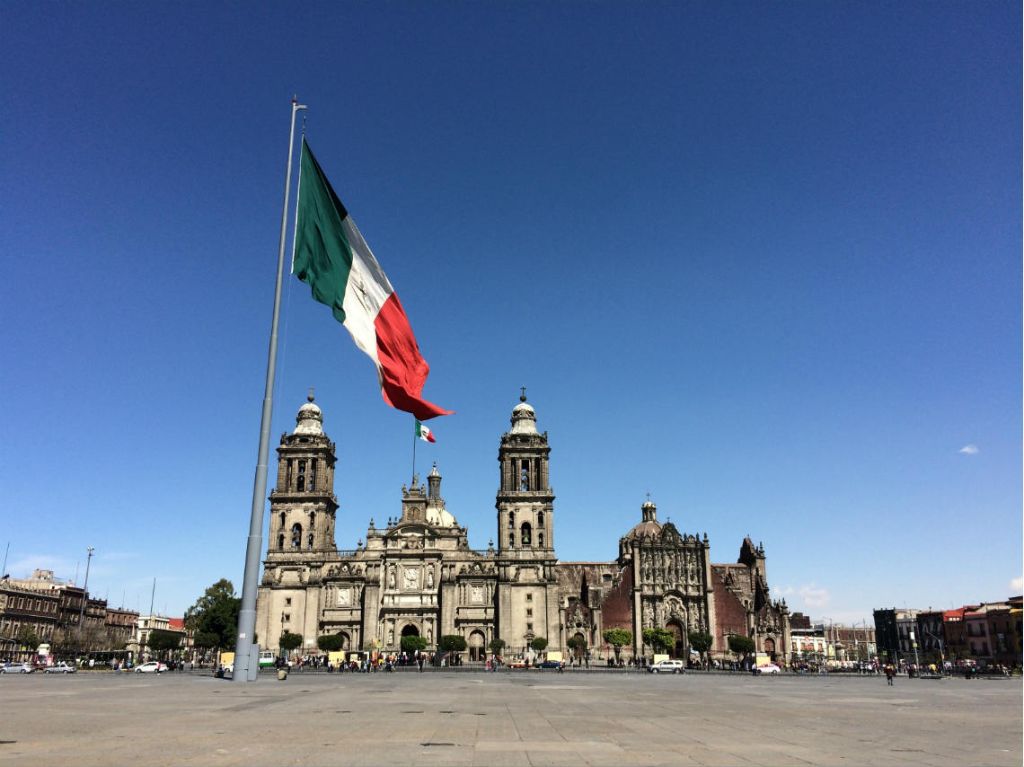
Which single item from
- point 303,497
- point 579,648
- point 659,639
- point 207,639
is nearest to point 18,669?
point 207,639

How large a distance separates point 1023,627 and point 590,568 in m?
57.4

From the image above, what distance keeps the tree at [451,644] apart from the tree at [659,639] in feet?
77.0

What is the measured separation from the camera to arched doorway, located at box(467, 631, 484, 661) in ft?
286

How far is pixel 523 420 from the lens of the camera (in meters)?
94.7

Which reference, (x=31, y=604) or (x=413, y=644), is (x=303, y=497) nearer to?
(x=413, y=644)

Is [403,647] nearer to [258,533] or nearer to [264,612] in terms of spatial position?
[264,612]

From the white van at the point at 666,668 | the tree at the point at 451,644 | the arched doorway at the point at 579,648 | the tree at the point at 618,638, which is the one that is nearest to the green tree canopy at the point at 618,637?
the tree at the point at 618,638

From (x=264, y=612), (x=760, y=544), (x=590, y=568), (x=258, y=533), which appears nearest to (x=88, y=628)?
(x=264, y=612)

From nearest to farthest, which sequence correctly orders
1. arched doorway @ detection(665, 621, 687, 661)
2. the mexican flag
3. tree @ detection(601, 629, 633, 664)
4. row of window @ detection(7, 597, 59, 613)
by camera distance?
the mexican flag
tree @ detection(601, 629, 633, 664)
arched doorway @ detection(665, 621, 687, 661)
row of window @ detection(7, 597, 59, 613)

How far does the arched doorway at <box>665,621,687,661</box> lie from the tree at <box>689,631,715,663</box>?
2.62 metres

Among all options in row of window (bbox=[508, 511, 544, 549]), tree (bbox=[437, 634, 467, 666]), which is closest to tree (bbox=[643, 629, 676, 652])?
row of window (bbox=[508, 511, 544, 549])

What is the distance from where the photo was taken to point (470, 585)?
8894 centimetres

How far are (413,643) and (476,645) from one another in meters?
8.69

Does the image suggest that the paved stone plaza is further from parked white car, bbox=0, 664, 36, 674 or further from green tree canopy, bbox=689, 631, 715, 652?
green tree canopy, bbox=689, 631, 715, 652
